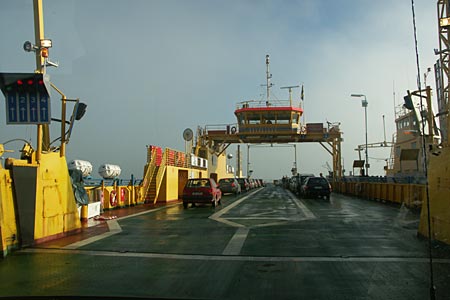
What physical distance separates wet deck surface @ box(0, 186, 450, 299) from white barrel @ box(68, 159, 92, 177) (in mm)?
10814

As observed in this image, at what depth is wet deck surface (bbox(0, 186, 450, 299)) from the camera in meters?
5.30

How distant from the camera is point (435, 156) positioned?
8.91 m

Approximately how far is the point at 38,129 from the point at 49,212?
1914mm

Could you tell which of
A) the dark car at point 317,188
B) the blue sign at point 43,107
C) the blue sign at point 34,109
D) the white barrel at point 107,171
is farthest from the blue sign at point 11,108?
the dark car at point 317,188

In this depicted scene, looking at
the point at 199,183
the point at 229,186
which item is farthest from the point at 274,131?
the point at 199,183

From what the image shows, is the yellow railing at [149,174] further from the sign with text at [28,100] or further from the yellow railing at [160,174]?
the sign with text at [28,100]

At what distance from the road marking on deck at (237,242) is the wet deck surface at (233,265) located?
20mm

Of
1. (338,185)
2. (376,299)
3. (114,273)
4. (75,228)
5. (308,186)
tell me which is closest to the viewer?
(376,299)

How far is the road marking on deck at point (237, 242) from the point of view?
8039 mm

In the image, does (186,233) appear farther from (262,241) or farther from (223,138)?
(223,138)

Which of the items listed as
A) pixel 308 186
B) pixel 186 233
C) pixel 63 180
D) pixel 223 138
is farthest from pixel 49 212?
pixel 223 138

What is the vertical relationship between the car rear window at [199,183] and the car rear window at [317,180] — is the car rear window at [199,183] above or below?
above

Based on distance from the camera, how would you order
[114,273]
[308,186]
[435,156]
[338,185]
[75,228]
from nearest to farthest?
[114,273]
[435,156]
[75,228]
[308,186]
[338,185]

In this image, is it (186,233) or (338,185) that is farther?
(338,185)
